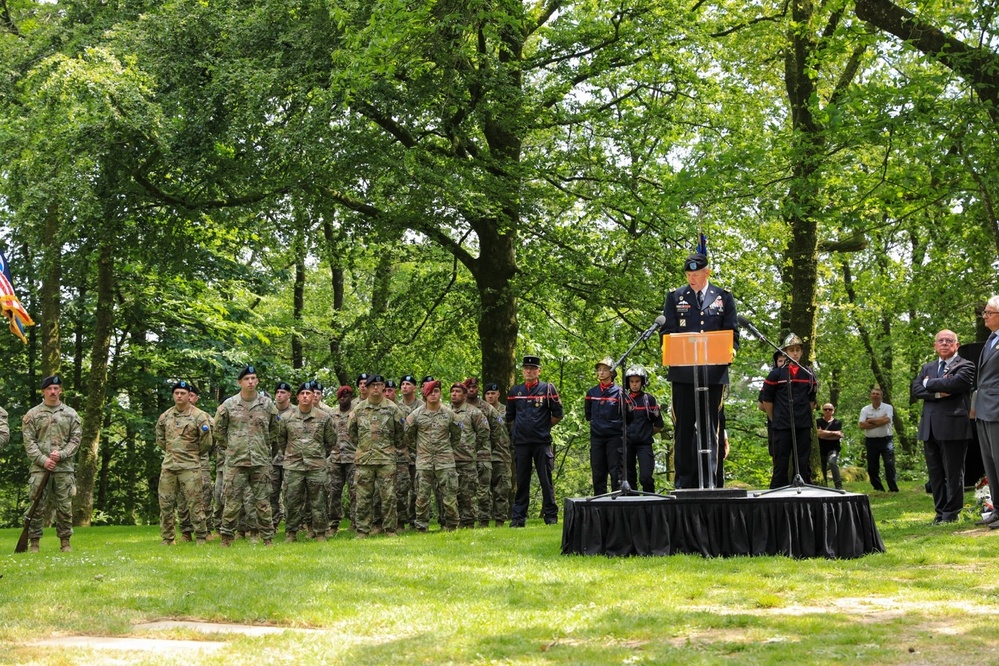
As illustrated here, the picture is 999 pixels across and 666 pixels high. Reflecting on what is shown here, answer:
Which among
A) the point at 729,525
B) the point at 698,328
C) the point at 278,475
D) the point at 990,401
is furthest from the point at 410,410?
the point at 990,401

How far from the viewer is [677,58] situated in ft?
61.2

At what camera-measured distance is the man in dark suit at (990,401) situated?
33.5ft

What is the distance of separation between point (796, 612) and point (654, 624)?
974 millimetres

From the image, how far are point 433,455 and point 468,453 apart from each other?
77cm

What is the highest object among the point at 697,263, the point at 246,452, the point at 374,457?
the point at 697,263

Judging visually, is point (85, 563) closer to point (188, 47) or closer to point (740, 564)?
point (740, 564)

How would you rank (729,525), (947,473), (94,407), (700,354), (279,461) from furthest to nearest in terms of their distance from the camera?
(94,407) < (279,461) < (947,473) < (700,354) < (729,525)

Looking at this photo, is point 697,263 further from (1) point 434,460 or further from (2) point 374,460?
(2) point 374,460

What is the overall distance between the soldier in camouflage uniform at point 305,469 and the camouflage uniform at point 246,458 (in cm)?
42

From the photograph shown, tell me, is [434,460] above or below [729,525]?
above

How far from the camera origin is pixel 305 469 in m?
14.4

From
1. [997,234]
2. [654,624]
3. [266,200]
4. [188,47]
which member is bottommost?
[654,624]

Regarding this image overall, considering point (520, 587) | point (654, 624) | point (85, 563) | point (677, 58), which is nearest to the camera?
point (654, 624)

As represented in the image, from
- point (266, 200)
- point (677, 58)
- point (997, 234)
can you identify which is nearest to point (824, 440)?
point (997, 234)
